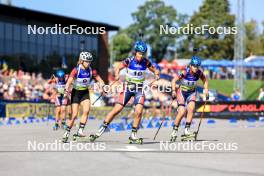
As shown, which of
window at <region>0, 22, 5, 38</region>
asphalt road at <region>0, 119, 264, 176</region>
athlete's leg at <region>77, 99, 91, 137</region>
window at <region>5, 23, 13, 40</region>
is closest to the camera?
asphalt road at <region>0, 119, 264, 176</region>

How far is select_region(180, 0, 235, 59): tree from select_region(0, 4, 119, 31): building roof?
3033cm

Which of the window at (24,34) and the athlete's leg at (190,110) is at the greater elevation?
the window at (24,34)

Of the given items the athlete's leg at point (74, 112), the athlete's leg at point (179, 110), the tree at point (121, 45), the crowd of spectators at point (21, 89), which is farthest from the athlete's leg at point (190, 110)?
the tree at point (121, 45)

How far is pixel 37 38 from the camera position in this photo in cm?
5212

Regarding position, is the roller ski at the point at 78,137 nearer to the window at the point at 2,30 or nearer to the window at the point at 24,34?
the window at the point at 2,30

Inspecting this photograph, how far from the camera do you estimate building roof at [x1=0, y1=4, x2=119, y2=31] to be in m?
49.1

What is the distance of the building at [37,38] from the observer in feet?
159

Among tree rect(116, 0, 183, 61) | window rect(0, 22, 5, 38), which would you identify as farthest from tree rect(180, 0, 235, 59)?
window rect(0, 22, 5, 38)

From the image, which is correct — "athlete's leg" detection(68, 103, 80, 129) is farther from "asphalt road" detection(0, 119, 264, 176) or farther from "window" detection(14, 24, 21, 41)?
"window" detection(14, 24, 21, 41)

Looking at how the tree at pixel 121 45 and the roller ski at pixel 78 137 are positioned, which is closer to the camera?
the roller ski at pixel 78 137

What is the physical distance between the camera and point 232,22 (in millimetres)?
95062

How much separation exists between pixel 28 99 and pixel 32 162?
992 inches

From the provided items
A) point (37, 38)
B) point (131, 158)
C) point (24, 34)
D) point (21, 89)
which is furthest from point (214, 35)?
point (131, 158)

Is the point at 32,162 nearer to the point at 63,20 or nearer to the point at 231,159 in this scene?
the point at 231,159
